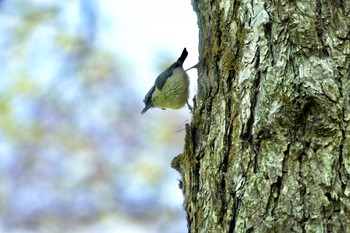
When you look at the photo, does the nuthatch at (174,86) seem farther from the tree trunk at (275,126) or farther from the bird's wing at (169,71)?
the tree trunk at (275,126)

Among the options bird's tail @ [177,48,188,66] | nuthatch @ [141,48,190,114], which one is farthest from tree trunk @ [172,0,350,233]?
nuthatch @ [141,48,190,114]

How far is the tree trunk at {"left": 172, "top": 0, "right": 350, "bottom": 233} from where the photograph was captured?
179 centimetres

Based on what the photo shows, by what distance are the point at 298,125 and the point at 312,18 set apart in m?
0.33

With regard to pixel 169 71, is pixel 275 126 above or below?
below

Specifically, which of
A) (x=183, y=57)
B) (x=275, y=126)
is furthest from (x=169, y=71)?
(x=275, y=126)

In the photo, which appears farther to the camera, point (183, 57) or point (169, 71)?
point (169, 71)

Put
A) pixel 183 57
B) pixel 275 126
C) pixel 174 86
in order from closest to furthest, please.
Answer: pixel 275 126
pixel 183 57
pixel 174 86

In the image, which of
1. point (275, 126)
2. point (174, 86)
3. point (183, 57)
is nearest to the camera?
point (275, 126)

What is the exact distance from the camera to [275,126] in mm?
1858

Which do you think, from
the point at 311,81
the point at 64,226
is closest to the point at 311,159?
the point at 311,81

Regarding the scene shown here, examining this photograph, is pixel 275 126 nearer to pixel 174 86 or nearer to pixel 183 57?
pixel 183 57

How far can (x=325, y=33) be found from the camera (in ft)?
6.28

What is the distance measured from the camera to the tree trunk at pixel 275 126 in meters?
1.79

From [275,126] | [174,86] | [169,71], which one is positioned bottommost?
[275,126]
